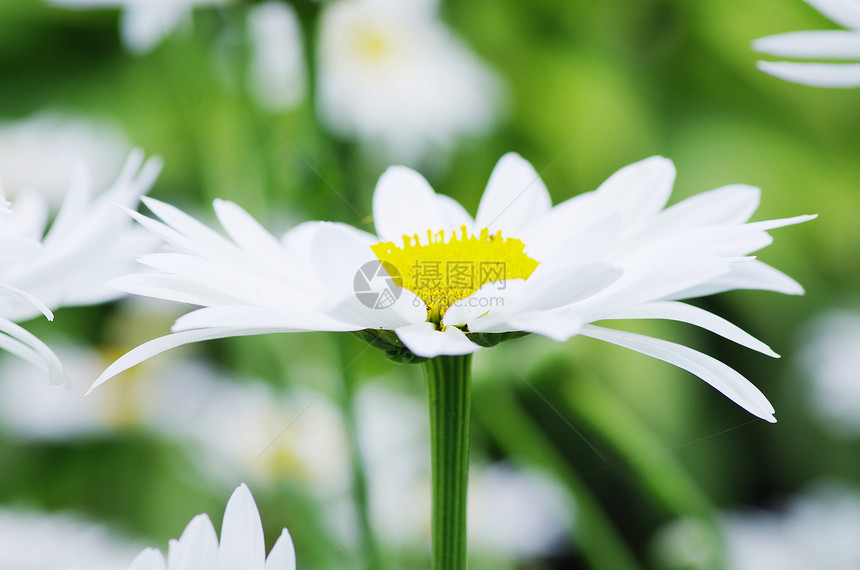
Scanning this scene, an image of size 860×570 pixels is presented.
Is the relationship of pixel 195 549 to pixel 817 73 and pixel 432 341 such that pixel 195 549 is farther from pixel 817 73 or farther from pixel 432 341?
pixel 817 73

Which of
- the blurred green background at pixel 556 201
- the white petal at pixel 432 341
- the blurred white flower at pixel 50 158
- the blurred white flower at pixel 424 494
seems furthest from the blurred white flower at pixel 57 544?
the blurred white flower at pixel 50 158

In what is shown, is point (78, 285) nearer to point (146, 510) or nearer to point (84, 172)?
point (84, 172)

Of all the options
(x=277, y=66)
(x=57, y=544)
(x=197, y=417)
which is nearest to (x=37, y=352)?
(x=57, y=544)

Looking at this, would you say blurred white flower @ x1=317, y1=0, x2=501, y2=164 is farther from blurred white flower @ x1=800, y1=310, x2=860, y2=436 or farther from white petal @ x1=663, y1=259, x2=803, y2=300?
white petal @ x1=663, y1=259, x2=803, y2=300

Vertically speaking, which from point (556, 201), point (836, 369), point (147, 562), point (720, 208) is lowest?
point (147, 562)

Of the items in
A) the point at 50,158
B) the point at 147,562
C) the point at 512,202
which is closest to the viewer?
the point at 147,562

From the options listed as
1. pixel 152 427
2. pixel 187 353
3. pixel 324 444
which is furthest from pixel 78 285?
pixel 187 353
